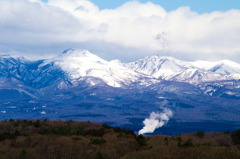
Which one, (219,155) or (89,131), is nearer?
(219,155)

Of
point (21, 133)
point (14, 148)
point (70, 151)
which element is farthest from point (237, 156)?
point (21, 133)

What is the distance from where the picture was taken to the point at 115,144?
78.0 feet

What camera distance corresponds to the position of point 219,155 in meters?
19.7

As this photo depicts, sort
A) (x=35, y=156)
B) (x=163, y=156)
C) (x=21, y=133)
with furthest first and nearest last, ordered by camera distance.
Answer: (x=21, y=133) → (x=35, y=156) → (x=163, y=156)

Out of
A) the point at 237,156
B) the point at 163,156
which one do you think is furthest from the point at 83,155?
the point at 237,156

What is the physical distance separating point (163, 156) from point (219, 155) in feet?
11.0

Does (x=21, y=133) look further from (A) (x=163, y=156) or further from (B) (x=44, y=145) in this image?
(A) (x=163, y=156)

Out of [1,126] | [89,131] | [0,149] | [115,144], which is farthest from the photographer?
[1,126]

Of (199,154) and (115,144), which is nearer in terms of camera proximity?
(199,154)

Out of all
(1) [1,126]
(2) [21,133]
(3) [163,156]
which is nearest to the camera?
(3) [163,156]

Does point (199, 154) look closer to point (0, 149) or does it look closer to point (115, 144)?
point (115, 144)

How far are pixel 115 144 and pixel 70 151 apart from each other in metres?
3.74

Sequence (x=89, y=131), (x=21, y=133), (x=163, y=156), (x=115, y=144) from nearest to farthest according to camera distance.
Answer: (x=163, y=156), (x=115, y=144), (x=21, y=133), (x=89, y=131)

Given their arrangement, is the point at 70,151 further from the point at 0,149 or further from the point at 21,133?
the point at 21,133
